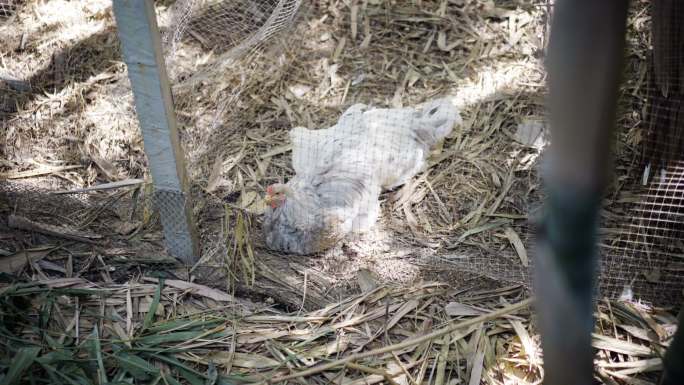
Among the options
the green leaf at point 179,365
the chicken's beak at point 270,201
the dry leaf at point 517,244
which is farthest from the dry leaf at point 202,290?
the dry leaf at point 517,244

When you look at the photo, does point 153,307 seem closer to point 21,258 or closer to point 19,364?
point 19,364

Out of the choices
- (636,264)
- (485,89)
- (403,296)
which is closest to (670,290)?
(636,264)

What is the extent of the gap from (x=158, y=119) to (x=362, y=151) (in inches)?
40.2

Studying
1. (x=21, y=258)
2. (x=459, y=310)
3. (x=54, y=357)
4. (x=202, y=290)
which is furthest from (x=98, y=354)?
(x=459, y=310)

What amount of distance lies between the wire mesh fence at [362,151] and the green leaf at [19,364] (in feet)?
1.79

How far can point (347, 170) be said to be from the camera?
2613 mm

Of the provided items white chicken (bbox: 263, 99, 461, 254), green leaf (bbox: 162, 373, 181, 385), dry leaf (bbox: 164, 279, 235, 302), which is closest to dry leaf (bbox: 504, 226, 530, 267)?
white chicken (bbox: 263, 99, 461, 254)

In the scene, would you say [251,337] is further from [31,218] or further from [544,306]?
[544,306]

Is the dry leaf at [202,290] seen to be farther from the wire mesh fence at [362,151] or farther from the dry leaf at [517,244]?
the dry leaf at [517,244]

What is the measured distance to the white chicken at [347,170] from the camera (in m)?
2.44

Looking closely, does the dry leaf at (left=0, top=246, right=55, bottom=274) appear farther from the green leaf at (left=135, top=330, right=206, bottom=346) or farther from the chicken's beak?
the chicken's beak

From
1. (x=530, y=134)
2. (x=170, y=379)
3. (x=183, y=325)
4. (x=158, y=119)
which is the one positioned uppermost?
(x=158, y=119)

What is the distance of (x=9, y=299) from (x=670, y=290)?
2.41 metres

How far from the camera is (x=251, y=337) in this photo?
199 centimetres
